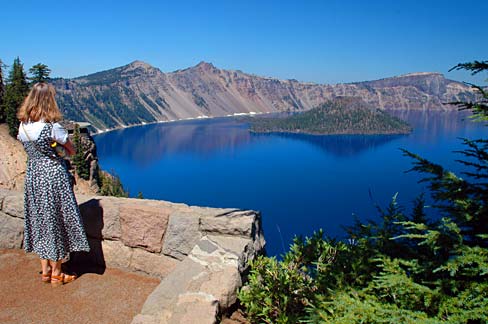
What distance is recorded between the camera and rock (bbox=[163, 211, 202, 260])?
12.4 feet

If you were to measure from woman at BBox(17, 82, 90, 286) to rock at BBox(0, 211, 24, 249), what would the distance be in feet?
2.90

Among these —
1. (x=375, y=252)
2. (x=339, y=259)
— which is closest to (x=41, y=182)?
(x=339, y=259)

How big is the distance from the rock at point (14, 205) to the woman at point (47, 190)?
0.77 metres

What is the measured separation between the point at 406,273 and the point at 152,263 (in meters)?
2.48

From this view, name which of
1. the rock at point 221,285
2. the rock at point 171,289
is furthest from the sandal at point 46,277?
the rock at point 221,285

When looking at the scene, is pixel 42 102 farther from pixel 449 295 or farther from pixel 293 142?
pixel 293 142

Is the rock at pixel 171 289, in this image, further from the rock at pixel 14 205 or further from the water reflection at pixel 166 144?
the water reflection at pixel 166 144

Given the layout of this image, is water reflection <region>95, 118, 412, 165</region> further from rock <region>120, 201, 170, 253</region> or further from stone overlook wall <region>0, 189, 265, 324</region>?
rock <region>120, 201, 170, 253</region>

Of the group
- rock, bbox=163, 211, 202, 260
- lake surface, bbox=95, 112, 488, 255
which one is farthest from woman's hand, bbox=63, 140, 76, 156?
lake surface, bbox=95, 112, 488, 255

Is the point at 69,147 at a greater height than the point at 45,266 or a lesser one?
greater

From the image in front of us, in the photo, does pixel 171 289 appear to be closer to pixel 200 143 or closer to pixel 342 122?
pixel 200 143

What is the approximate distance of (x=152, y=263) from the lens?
398 centimetres

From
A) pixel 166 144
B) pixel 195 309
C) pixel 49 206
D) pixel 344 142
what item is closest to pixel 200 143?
pixel 166 144

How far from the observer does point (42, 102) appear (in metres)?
3.59
